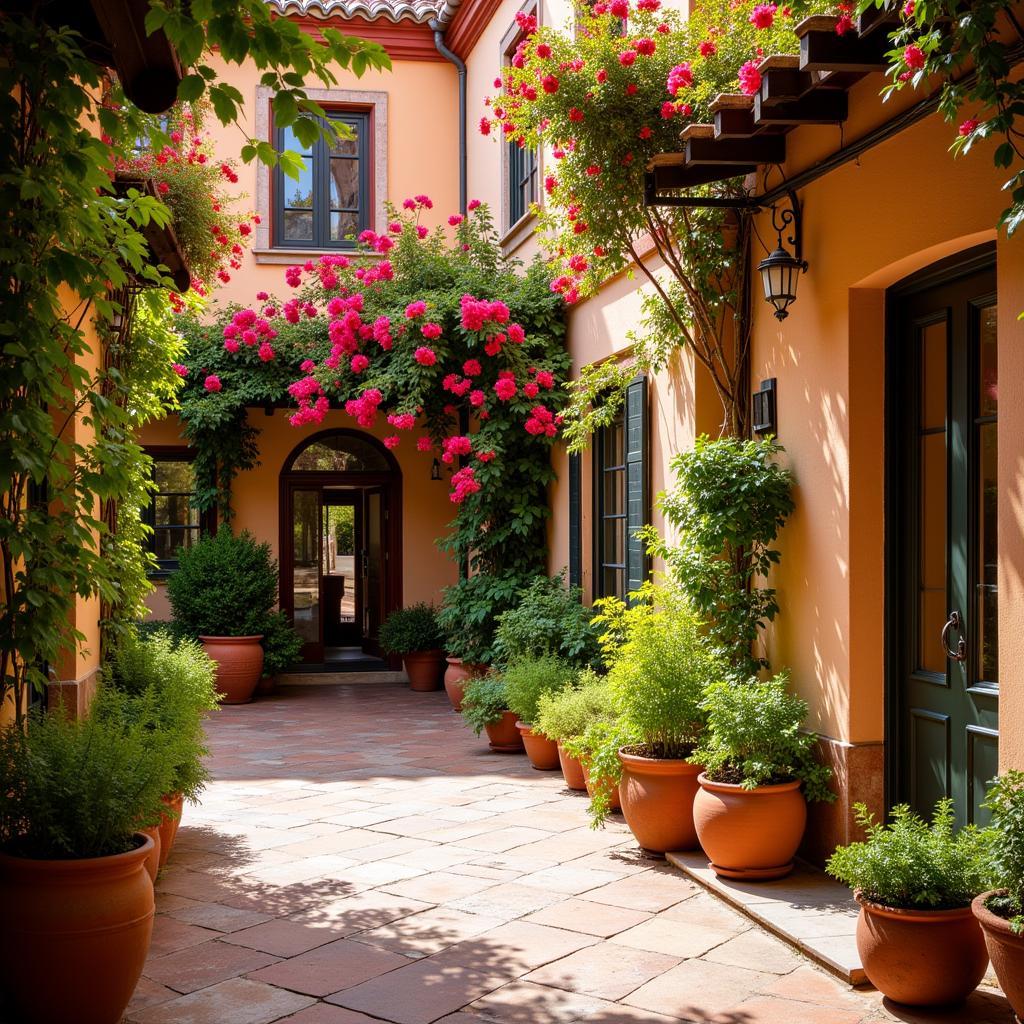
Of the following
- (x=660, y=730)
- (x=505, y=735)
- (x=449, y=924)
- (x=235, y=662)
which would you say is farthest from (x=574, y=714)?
(x=235, y=662)

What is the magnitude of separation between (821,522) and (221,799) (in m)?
4.05

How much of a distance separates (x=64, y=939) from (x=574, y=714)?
386 centimetres

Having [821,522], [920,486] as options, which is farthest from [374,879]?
[920,486]

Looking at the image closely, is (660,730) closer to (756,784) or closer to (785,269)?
(756,784)

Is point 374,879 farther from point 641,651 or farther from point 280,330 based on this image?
point 280,330

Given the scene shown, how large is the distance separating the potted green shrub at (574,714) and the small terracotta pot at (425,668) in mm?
5023

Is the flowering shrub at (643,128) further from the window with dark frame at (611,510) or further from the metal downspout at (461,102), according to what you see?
the metal downspout at (461,102)

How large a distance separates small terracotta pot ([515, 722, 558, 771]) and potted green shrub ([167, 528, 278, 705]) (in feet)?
14.5

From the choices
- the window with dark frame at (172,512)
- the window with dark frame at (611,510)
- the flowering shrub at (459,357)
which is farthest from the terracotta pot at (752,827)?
the window with dark frame at (172,512)

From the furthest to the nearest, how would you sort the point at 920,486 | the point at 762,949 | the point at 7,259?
the point at 920,486 → the point at 762,949 → the point at 7,259

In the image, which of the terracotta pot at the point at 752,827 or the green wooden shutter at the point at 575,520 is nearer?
the terracotta pot at the point at 752,827

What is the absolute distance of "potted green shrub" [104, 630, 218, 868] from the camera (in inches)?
213

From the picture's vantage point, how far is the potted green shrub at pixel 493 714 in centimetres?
863

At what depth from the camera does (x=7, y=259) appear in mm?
3705
